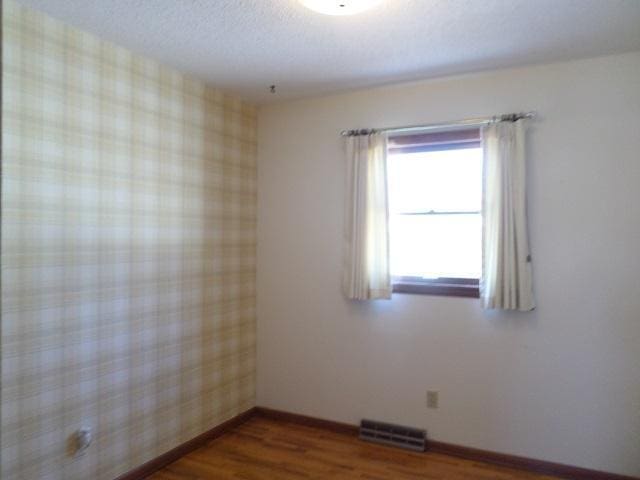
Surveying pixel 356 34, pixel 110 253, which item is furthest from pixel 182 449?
pixel 356 34

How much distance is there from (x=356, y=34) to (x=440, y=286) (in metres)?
1.63

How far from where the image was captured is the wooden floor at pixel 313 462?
8.70 feet

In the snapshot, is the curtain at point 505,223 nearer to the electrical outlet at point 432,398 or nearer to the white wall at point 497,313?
the white wall at point 497,313

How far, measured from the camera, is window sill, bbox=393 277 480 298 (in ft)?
9.48

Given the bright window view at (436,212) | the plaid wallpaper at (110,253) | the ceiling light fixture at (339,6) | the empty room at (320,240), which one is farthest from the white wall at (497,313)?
the ceiling light fixture at (339,6)

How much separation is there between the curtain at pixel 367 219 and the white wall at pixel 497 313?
15 centimetres

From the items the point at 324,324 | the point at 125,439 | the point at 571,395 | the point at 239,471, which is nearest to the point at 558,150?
the point at 571,395

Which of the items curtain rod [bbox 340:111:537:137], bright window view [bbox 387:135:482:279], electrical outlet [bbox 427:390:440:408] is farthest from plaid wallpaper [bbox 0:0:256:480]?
electrical outlet [bbox 427:390:440:408]

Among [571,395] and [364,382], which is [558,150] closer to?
[571,395]

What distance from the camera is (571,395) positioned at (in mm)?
2635

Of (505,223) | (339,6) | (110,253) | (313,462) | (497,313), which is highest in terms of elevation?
(339,6)

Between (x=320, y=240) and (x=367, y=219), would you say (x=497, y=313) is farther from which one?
(x=320, y=240)

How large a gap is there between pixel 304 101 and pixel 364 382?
2.13 m

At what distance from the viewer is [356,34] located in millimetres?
2305
